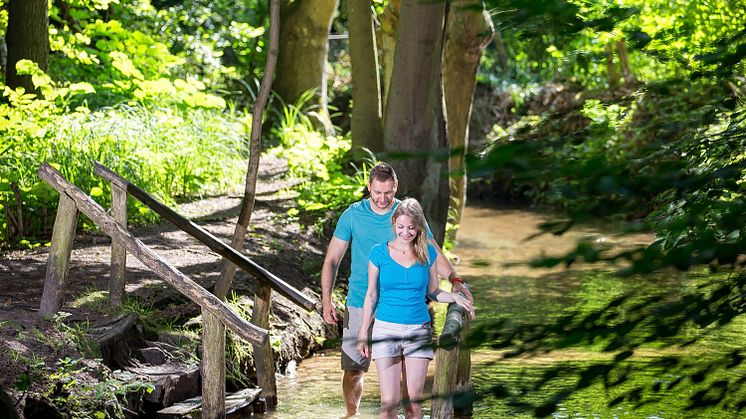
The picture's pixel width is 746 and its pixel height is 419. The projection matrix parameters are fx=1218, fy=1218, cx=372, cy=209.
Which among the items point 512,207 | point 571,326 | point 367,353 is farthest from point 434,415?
point 512,207

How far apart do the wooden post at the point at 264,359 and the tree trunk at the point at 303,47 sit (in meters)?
14.0

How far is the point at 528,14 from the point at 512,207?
2610cm

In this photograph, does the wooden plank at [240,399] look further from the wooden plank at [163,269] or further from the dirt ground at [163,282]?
the dirt ground at [163,282]

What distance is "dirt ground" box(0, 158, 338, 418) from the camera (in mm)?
8672

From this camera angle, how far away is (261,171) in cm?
2042

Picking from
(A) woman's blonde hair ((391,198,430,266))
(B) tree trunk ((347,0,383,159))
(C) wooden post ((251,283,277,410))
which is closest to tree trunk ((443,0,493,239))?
(B) tree trunk ((347,0,383,159))

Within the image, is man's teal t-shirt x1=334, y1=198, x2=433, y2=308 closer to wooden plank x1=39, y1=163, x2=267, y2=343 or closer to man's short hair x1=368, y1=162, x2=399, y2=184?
man's short hair x1=368, y1=162, x2=399, y2=184

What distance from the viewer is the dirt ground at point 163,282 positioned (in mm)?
8672

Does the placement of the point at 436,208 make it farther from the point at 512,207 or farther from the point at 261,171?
the point at 512,207

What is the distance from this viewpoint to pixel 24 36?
50.8 feet

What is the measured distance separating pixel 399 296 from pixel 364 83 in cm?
1073

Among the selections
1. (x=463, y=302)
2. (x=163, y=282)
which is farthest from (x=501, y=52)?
(x=463, y=302)

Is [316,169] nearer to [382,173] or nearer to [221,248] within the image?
[221,248]

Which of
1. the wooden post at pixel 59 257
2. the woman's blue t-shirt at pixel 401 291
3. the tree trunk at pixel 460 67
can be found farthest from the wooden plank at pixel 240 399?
the tree trunk at pixel 460 67
